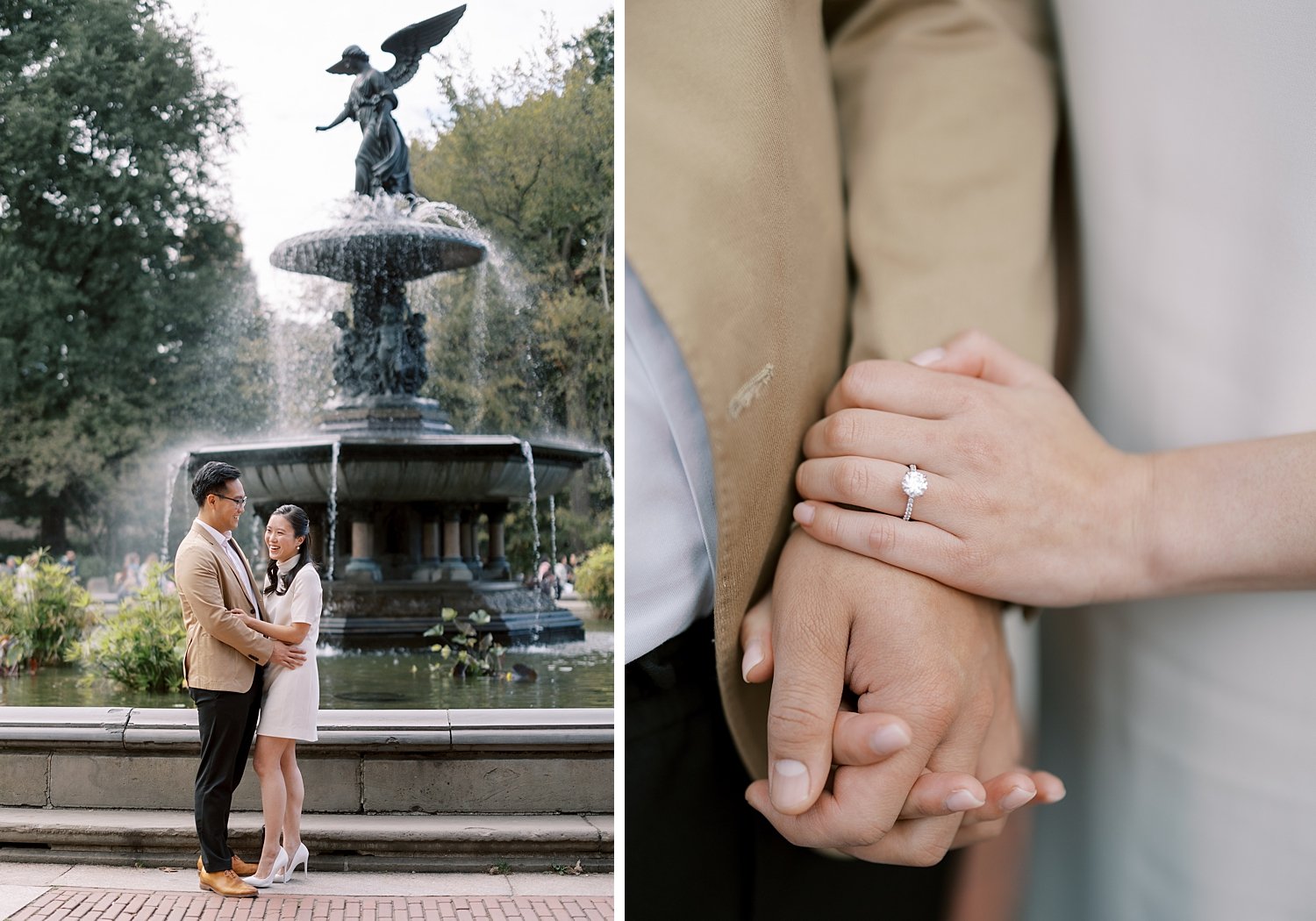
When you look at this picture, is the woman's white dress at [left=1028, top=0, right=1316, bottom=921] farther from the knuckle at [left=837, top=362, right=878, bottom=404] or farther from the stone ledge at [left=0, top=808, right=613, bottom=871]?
the stone ledge at [left=0, top=808, right=613, bottom=871]

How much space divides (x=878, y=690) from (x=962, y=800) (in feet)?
0.45

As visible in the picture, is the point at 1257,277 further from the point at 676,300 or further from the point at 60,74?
the point at 60,74

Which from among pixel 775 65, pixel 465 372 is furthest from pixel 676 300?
pixel 465 372

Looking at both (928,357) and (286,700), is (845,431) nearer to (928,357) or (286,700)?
(928,357)

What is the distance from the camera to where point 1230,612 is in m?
1.23

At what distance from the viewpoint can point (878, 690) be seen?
102cm

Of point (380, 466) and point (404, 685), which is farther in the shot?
point (380, 466)

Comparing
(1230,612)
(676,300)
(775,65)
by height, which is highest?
(775,65)

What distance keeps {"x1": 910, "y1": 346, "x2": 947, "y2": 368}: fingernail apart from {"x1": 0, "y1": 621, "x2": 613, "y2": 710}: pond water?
7.96 feet

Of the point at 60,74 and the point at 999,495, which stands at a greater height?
the point at 60,74

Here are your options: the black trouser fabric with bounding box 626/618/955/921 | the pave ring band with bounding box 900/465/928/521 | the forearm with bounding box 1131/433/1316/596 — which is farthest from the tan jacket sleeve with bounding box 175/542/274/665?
the forearm with bounding box 1131/433/1316/596

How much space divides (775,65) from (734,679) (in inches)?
26.5

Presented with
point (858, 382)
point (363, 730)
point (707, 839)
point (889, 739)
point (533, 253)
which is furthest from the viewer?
point (533, 253)

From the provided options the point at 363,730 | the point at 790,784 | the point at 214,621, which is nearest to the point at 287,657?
the point at 214,621
